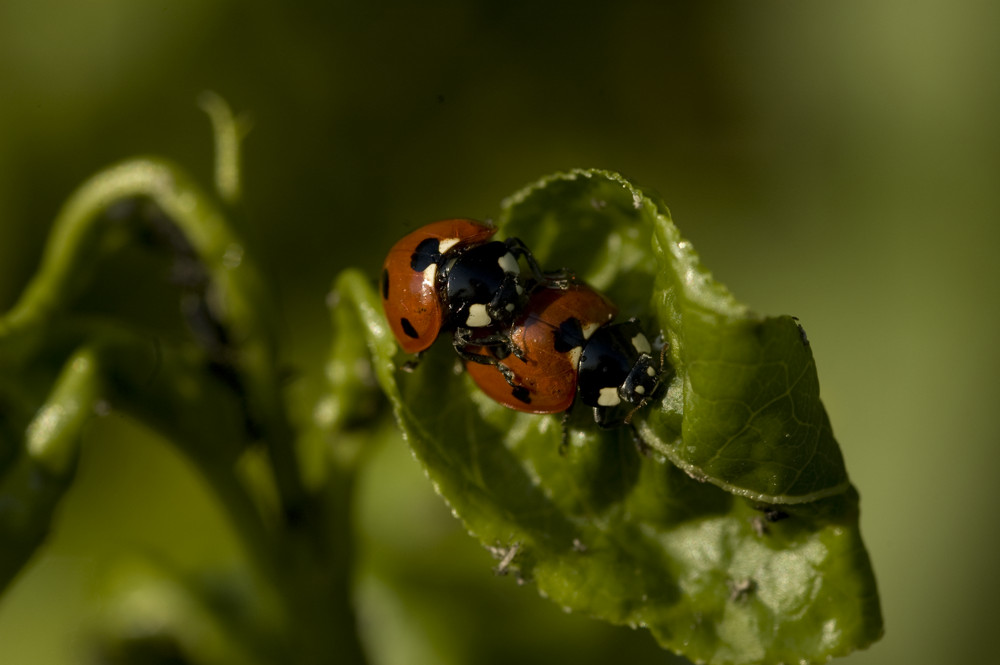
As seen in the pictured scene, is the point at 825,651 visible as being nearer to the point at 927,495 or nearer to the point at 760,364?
the point at 760,364

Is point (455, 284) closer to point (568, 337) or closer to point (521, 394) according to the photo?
point (568, 337)

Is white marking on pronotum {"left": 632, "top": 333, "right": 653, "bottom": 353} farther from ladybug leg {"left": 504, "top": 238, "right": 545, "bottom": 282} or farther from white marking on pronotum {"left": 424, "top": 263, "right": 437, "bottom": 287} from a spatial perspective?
white marking on pronotum {"left": 424, "top": 263, "right": 437, "bottom": 287}

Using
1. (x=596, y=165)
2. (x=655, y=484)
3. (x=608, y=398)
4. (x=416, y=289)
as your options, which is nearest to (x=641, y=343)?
(x=608, y=398)

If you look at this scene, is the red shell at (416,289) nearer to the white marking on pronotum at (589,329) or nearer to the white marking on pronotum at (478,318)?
the white marking on pronotum at (478,318)

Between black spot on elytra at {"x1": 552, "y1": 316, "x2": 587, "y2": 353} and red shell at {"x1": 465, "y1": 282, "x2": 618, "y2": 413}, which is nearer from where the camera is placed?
red shell at {"x1": 465, "y1": 282, "x2": 618, "y2": 413}

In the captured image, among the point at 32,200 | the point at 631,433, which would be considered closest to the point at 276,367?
the point at 631,433

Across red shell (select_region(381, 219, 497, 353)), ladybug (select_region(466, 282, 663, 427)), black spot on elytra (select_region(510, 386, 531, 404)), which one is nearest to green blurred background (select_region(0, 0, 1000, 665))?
red shell (select_region(381, 219, 497, 353))
